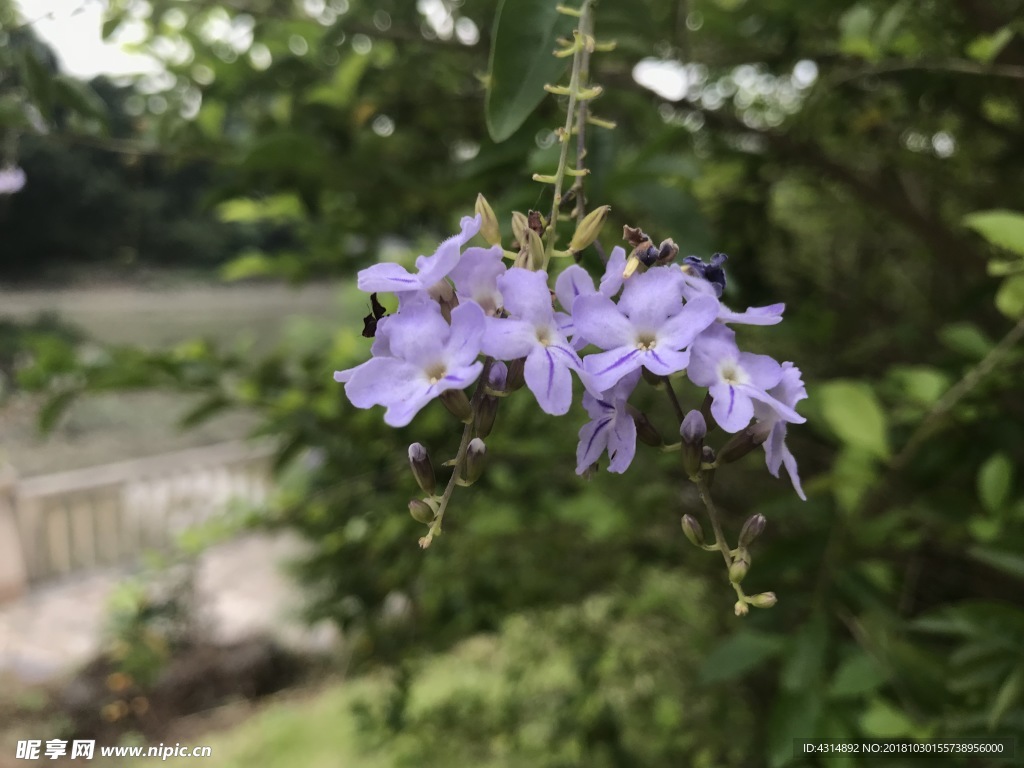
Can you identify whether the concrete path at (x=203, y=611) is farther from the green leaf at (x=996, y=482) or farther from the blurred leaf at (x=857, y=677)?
the green leaf at (x=996, y=482)

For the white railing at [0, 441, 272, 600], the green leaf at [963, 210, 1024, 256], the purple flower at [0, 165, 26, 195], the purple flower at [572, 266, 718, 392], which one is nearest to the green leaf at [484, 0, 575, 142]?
the purple flower at [572, 266, 718, 392]

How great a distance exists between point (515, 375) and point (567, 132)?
0.37 feet

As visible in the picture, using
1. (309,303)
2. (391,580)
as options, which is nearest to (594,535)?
(391,580)

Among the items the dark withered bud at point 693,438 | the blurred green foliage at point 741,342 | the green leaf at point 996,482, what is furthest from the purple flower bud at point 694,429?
the green leaf at point 996,482

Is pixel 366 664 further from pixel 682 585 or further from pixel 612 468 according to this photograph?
pixel 612 468

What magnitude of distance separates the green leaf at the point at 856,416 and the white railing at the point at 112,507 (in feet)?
6.41

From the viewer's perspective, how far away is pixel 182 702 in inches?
78.9

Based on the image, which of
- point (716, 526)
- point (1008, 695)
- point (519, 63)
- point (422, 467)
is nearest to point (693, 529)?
point (716, 526)

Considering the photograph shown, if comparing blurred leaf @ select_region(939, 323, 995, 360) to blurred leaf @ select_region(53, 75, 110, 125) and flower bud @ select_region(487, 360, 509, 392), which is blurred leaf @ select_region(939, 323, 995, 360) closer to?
flower bud @ select_region(487, 360, 509, 392)

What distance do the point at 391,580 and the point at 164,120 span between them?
2.37 ft

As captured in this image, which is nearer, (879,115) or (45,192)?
(879,115)

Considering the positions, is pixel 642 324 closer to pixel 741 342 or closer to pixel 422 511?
pixel 422 511

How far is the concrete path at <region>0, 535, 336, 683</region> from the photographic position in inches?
85.7

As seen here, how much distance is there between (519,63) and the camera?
15.9 inches
